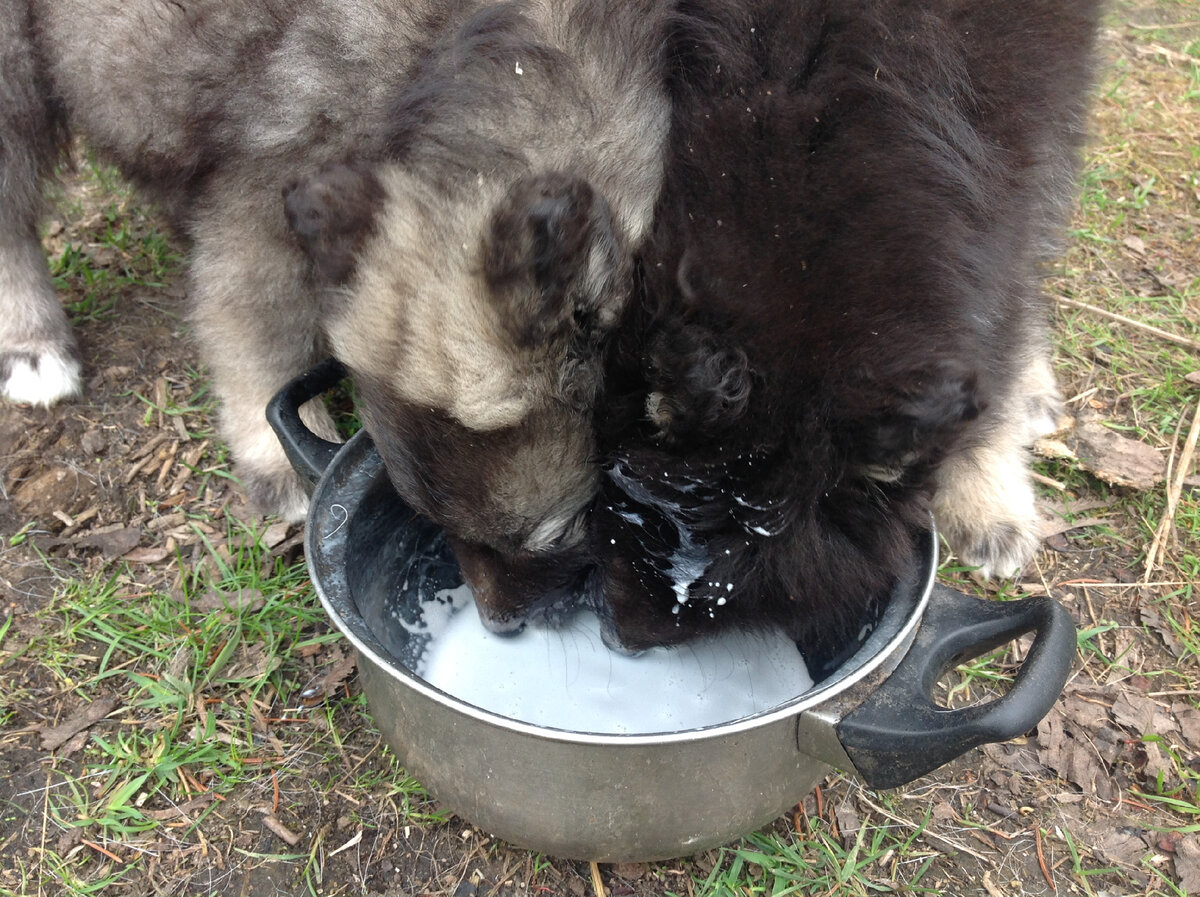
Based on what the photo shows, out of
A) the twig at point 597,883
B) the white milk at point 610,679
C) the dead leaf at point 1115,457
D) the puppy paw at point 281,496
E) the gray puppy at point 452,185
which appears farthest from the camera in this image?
the dead leaf at point 1115,457

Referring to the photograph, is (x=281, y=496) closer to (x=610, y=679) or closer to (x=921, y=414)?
(x=610, y=679)

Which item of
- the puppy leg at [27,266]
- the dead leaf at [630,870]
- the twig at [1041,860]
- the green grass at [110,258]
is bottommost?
the twig at [1041,860]

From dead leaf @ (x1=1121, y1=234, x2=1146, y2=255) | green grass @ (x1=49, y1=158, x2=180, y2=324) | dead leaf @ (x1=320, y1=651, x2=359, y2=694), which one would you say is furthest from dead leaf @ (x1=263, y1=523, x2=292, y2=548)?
dead leaf @ (x1=1121, y1=234, x2=1146, y2=255)

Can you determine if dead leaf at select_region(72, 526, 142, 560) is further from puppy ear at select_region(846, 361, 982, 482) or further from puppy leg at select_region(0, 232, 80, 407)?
puppy ear at select_region(846, 361, 982, 482)

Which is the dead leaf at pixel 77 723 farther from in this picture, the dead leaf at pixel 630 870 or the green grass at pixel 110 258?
the green grass at pixel 110 258

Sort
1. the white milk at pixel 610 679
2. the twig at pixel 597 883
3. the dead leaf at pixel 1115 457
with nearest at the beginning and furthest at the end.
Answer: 1. the twig at pixel 597 883
2. the white milk at pixel 610 679
3. the dead leaf at pixel 1115 457

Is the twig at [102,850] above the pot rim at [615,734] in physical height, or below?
below

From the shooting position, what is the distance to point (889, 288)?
5.03 ft

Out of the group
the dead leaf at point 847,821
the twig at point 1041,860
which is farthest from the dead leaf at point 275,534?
the twig at point 1041,860

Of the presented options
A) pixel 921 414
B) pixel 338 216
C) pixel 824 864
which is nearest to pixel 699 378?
pixel 921 414

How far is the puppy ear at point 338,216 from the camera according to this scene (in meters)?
1.67

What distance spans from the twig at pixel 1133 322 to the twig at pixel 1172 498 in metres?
0.37

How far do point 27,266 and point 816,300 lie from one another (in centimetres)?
269

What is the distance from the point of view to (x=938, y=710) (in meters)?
1.66
